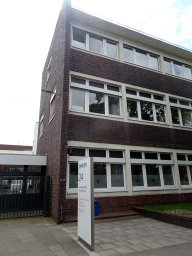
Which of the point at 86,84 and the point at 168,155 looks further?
the point at 168,155

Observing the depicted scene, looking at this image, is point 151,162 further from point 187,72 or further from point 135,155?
point 187,72

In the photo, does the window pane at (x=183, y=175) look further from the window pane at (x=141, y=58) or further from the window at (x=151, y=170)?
the window pane at (x=141, y=58)

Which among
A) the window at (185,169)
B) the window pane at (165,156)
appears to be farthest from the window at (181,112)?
the window pane at (165,156)

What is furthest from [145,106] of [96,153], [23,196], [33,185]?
[23,196]

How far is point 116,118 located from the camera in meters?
9.99

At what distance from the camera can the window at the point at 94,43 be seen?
10.4m

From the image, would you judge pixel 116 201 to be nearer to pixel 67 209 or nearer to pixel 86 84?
pixel 67 209

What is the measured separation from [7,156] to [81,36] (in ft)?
24.0

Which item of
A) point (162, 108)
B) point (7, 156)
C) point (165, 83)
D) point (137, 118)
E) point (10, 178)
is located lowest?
point (10, 178)

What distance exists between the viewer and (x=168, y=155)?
11.1m

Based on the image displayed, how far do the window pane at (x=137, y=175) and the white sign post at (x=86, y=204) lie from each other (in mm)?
5123

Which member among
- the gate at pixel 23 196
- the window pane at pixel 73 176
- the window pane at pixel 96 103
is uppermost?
the window pane at pixel 96 103

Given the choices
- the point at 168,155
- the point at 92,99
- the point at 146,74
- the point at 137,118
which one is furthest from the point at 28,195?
the point at 146,74

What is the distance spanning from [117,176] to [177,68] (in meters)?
9.21
